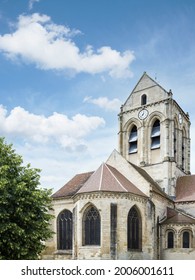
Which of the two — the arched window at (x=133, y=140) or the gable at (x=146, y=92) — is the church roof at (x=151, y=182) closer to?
the arched window at (x=133, y=140)

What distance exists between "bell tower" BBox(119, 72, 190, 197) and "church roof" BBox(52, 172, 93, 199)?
21.7 ft

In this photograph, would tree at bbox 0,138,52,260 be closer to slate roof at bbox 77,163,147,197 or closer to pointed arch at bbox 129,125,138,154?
slate roof at bbox 77,163,147,197

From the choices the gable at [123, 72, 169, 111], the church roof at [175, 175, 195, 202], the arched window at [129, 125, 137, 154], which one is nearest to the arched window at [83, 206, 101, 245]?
the church roof at [175, 175, 195, 202]

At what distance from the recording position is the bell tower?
36.9m

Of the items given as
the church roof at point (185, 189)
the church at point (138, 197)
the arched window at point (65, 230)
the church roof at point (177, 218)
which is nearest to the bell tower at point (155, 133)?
the church at point (138, 197)

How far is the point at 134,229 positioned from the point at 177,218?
4857 millimetres

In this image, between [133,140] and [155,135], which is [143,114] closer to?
[155,135]

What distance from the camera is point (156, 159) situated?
124 ft

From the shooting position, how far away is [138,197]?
28297 mm

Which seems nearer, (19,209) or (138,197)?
(19,209)

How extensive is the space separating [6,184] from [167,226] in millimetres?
16852

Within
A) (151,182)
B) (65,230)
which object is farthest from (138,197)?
(65,230)
